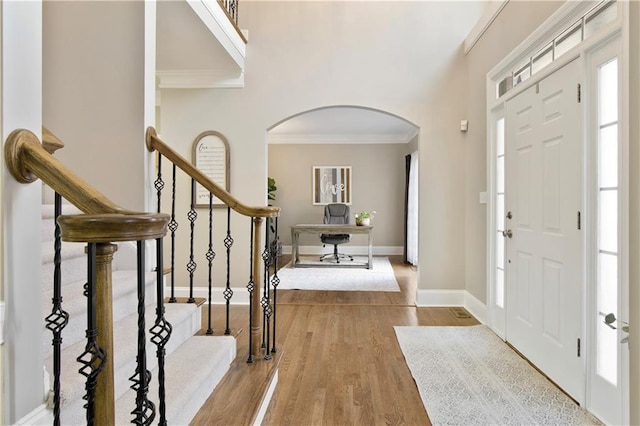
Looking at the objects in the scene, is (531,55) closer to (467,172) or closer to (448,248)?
(467,172)

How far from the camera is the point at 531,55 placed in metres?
2.70

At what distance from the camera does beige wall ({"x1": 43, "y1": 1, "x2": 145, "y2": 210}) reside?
212 cm

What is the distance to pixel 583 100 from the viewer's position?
6.76ft

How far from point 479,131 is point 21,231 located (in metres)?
3.61

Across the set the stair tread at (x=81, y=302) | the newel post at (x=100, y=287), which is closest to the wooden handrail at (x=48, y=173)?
the newel post at (x=100, y=287)

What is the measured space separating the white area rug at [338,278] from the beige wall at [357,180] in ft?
6.10

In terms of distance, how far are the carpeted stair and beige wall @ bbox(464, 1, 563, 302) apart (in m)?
2.57

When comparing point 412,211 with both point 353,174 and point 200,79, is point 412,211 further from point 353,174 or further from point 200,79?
point 200,79

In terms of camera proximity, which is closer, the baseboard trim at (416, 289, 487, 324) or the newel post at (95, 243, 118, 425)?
the newel post at (95, 243, 118, 425)

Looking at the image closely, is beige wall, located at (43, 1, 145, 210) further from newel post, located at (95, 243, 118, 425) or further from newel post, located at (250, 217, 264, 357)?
newel post, located at (95, 243, 118, 425)

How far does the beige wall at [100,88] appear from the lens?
2119mm

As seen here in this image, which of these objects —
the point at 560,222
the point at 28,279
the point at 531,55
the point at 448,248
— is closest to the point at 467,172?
the point at 448,248

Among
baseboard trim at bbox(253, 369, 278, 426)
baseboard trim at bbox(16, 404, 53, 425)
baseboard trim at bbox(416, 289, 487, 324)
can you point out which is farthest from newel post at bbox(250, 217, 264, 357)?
baseboard trim at bbox(416, 289, 487, 324)

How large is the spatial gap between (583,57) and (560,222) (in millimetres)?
941
